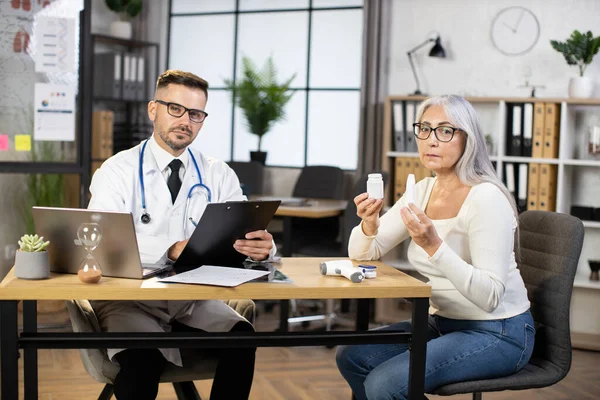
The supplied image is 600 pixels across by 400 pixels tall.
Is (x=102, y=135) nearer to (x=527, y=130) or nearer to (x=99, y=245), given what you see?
(x=527, y=130)

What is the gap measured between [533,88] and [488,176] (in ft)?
9.65

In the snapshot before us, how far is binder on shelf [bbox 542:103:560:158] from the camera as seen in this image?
4.83 m

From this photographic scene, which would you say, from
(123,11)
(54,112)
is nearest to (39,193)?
(54,112)

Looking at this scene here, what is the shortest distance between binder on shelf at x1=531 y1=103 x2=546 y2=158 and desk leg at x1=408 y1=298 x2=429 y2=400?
9.99 feet

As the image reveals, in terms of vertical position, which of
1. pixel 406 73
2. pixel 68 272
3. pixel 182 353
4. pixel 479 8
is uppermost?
pixel 479 8

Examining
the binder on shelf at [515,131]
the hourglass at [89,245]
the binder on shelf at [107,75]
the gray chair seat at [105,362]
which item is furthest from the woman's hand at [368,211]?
the binder on shelf at [107,75]

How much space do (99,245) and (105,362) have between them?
1.56ft

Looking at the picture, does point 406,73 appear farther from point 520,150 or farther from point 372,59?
point 520,150

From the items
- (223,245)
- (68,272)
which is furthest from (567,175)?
(68,272)

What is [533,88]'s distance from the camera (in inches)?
202

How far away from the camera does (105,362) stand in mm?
2336

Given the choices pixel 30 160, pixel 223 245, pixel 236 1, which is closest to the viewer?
pixel 223 245

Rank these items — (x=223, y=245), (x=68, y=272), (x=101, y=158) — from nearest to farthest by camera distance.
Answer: (x=68, y=272)
(x=223, y=245)
(x=101, y=158)

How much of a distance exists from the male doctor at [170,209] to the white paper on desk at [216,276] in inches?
5.2
